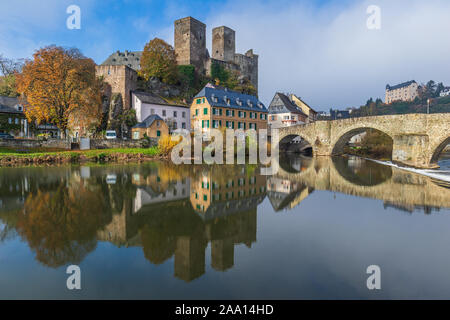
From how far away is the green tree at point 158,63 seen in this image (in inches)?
1668

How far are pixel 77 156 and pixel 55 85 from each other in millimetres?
8846

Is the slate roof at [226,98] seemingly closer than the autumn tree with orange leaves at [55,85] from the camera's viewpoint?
No

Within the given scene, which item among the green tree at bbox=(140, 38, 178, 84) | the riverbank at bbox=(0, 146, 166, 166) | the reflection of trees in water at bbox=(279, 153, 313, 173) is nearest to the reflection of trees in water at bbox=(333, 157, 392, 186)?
the reflection of trees in water at bbox=(279, 153, 313, 173)

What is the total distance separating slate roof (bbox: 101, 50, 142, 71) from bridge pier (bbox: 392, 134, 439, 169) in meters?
55.3

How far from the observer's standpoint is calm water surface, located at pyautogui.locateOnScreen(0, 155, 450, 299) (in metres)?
3.61

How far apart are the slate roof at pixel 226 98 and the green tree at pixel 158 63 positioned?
7555 mm

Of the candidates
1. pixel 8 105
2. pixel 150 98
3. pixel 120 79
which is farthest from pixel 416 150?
pixel 8 105

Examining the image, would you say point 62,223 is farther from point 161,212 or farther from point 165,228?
point 165,228

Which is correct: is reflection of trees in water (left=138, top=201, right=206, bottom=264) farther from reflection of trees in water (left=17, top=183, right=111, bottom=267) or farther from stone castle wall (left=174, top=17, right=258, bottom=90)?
stone castle wall (left=174, top=17, right=258, bottom=90)

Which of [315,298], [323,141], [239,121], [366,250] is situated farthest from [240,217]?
[239,121]

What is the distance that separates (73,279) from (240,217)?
14.1 feet

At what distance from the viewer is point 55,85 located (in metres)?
26.9

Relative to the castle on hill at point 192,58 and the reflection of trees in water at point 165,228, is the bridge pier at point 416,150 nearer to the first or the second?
the reflection of trees in water at point 165,228

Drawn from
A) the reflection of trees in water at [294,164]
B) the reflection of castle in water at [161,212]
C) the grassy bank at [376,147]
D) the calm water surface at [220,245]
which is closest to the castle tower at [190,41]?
the reflection of trees in water at [294,164]
